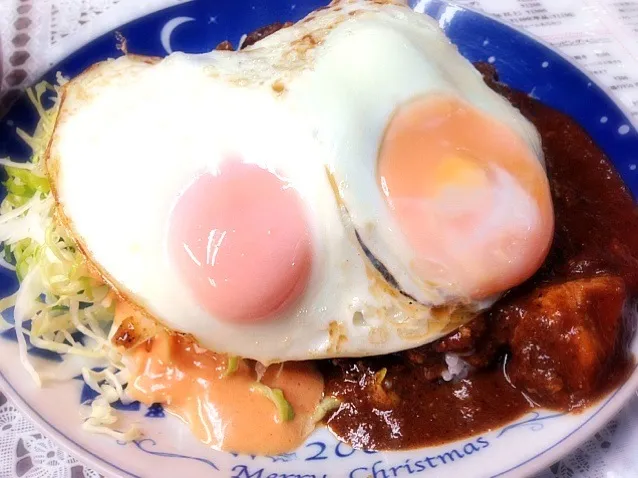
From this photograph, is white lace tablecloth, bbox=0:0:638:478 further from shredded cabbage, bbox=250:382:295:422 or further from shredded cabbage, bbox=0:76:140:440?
shredded cabbage, bbox=250:382:295:422

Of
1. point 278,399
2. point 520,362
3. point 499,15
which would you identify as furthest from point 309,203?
point 499,15

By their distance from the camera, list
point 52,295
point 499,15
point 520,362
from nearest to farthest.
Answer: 1. point 520,362
2. point 52,295
3. point 499,15

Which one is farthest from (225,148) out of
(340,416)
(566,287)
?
Result: (566,287)

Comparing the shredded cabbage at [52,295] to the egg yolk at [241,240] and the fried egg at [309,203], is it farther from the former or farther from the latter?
Result: the egg yolk at [241,240]

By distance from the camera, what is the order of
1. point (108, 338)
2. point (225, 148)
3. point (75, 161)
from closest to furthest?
1. point (225, 148)
2. point (75, 161)
3. point (108, 338)

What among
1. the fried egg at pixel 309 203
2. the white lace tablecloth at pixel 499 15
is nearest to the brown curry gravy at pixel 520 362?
the fried egg at pixel 309 203

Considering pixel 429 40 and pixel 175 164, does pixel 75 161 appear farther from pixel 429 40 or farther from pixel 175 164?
pixel 429 40

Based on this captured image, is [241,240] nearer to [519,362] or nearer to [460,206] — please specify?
[460,206]
